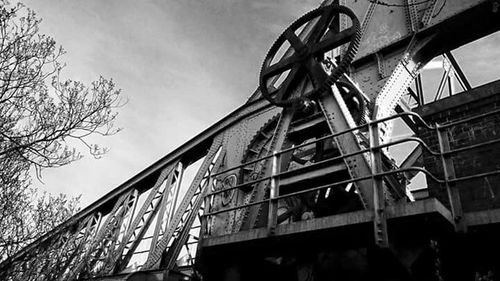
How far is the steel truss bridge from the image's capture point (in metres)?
4.27

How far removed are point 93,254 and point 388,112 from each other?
8518mm

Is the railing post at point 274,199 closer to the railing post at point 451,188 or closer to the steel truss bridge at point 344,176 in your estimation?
the steel truss bridge at point 344,176

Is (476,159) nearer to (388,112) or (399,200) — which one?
(399,200)

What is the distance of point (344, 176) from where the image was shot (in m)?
5.75

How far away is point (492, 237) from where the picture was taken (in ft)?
13.2

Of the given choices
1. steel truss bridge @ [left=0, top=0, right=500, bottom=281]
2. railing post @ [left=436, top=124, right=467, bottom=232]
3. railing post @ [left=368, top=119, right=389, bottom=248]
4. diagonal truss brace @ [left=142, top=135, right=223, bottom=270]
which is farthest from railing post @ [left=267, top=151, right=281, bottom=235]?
diagonal truss brace @ [left=142, top=135, right=223, bottom=270]

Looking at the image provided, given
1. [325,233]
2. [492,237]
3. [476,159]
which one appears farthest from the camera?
[476,159]

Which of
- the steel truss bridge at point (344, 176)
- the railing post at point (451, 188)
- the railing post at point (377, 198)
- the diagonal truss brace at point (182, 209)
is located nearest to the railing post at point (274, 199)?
the steel truss bridge at point (344, 176)

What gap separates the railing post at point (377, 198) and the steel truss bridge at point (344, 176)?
0.5 inches

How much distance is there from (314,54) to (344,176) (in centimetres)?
212

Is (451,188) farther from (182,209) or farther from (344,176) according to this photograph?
(182,209)

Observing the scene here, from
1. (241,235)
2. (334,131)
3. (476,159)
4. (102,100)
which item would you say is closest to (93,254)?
(102,100)

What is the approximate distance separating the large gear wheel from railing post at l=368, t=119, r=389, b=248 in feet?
5.63

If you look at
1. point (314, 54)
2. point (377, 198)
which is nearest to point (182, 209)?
point (314, 54)
